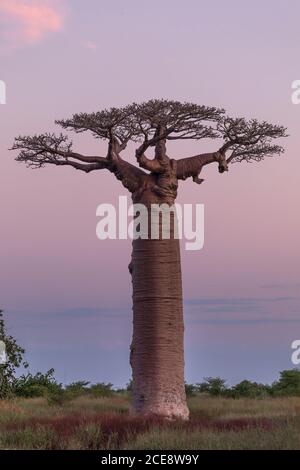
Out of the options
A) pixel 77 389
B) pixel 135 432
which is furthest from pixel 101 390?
pixel 135 432

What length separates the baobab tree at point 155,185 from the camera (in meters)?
17.7

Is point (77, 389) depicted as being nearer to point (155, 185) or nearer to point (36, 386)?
point (36, 386)

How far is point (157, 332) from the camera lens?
17.7 m

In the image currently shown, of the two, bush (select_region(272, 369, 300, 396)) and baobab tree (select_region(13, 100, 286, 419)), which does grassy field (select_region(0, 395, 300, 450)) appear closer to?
baobab tree (select_region(13, 100, 286, 419))

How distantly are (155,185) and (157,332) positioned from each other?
3.05 meters

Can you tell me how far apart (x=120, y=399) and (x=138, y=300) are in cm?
721

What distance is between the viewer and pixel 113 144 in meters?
19.0

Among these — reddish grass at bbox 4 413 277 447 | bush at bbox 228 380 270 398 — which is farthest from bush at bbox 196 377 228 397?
reddish grass at bbox 4 413 277 447

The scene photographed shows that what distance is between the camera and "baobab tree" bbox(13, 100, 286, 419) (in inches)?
697

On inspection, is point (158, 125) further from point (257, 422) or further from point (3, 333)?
point (3, 333)

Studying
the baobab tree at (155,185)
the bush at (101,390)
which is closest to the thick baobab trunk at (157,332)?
the baobab tree at (155,185)
